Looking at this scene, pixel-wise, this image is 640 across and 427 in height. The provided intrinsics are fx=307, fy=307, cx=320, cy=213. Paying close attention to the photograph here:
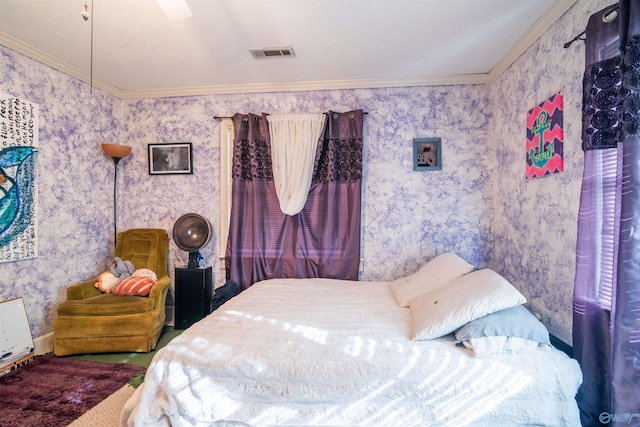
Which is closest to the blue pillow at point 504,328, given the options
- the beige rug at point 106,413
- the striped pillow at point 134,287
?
the beige rug at point 106,413

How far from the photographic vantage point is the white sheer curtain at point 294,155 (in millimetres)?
3107

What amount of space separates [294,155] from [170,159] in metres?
1.44

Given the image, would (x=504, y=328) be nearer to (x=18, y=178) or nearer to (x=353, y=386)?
(x=353, y=386)

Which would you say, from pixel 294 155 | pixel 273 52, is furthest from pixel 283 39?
pixel 294 155

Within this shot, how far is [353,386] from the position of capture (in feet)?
4.86

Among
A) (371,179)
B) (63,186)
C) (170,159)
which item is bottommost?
(63,186)

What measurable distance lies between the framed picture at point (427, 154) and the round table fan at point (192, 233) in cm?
224

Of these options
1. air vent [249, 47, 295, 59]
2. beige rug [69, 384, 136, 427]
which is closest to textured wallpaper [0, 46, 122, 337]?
beige rug [69, 384, 136, 427]

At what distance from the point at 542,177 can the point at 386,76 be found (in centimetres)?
167

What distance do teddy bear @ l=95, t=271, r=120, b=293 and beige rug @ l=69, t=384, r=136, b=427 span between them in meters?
1.19

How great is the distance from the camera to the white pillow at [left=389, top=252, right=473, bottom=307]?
91.9 inches

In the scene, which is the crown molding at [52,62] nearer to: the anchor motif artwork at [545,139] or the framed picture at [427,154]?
the framed picture at [427,154]

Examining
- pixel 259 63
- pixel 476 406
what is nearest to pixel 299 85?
pixel 259 63

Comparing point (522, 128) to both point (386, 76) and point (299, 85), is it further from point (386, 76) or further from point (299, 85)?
point (299, 85)
